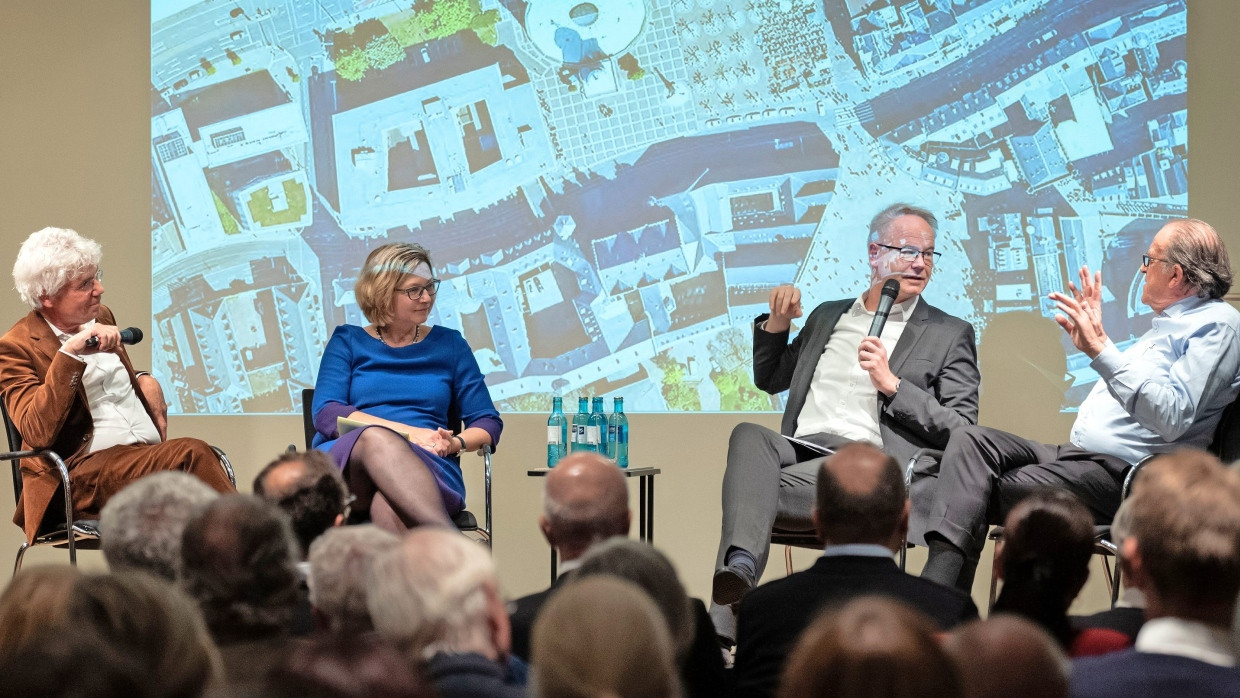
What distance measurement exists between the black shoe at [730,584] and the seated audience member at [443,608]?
1.50 meters

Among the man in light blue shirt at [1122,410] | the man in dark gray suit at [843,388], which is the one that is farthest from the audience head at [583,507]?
the man in light blue shirt at [1122,410]

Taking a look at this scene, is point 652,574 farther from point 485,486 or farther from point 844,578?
point 485,486

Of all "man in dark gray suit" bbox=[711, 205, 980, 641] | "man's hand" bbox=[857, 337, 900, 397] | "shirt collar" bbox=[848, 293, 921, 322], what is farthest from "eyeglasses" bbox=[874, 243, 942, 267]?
"man's hand" bbox=[857, 337, 900, 397]

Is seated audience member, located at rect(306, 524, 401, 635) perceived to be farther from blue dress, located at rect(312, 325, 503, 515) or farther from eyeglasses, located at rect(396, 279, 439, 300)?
eyeglasses, located at rect(396, 279, 439, 300)

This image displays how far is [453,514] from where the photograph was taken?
11.0 ft

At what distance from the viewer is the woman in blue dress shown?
3.44 metres

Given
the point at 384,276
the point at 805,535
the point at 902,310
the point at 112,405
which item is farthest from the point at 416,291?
the point at 902,310

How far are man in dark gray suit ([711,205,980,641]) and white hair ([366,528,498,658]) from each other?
1557 mm

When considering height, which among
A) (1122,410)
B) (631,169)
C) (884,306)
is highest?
(631,169)

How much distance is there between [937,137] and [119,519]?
312 cm

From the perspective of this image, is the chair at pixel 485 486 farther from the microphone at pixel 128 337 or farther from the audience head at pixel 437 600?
the audience head at pixel 437 600

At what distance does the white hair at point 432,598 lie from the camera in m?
→ 1.32

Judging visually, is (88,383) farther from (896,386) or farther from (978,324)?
(978,324)

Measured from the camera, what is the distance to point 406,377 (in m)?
3.60
